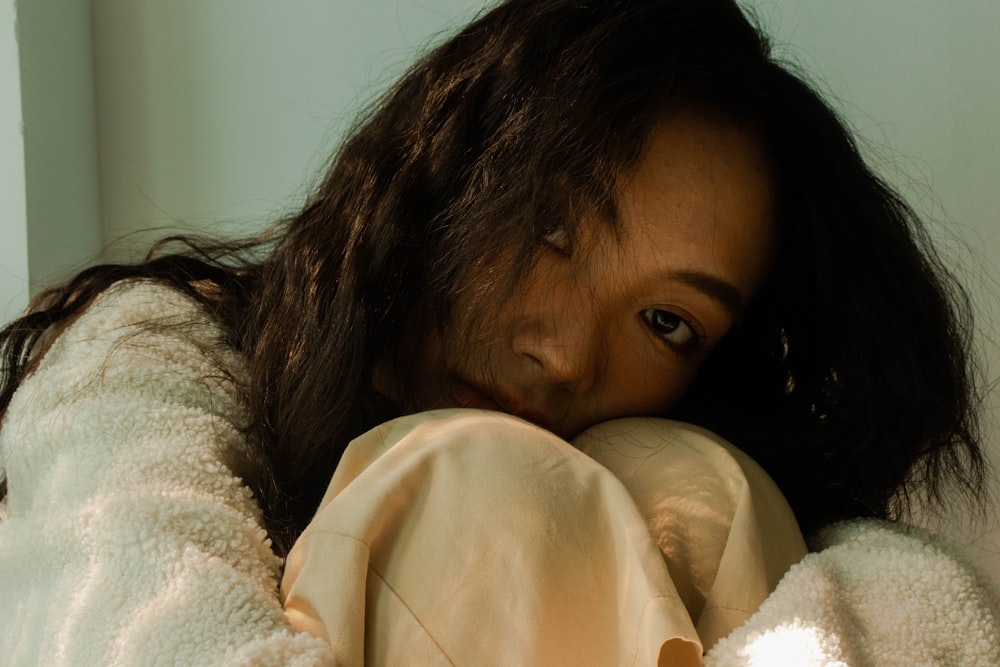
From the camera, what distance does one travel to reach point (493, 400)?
2.53 ft

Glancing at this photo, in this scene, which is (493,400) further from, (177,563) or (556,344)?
(177,563)

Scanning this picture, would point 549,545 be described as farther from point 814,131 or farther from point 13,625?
point 814,131

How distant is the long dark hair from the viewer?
2.40 feet

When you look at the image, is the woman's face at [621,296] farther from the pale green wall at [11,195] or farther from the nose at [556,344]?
the pale green wall at [11,195]

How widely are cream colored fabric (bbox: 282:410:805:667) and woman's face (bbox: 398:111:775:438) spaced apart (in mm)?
130

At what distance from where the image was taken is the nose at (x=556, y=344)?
2.44 feet

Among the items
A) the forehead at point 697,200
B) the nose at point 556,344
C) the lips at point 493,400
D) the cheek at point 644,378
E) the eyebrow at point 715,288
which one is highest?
the forehead at point 697,200

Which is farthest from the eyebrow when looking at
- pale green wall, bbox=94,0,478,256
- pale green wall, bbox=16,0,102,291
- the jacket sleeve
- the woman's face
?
pale green wall, bbox=16,0,102,291

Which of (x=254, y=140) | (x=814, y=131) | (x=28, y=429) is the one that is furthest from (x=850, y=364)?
(x=254, y=140)

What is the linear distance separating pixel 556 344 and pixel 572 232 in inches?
3.2

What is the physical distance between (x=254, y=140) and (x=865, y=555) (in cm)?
86

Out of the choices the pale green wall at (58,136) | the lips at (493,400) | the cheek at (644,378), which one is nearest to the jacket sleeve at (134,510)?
the lips at (493,400)

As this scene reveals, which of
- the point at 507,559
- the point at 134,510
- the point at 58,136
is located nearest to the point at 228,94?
the point at 58,136

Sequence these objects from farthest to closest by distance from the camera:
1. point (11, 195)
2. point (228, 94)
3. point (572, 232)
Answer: point (228, 94)
point (11, 195)
point (572, 232)
